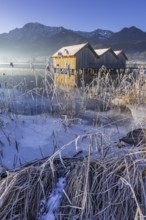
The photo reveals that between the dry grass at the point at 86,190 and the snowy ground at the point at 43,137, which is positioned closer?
the dry grass at the point at 86,190

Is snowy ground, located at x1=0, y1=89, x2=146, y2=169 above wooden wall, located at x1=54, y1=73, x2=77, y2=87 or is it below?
below

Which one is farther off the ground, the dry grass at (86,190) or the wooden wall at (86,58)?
the wooden wall at (86,58)

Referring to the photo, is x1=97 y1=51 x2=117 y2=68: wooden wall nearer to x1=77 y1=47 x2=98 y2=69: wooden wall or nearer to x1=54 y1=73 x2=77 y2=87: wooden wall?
x1=77 y1=47 x2=98 y2=69: wooden wall

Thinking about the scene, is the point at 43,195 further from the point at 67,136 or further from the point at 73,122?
the point at 73,122

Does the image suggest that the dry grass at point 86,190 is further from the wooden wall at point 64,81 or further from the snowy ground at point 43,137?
the wooden wall at point 64,81

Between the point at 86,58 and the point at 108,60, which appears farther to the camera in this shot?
the point at 108,60

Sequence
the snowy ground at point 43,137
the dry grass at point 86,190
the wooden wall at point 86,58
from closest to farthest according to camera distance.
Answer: the dry grass at point 86,190 → the snowy ground at point 43,137 → the wooden wall at point 86,58

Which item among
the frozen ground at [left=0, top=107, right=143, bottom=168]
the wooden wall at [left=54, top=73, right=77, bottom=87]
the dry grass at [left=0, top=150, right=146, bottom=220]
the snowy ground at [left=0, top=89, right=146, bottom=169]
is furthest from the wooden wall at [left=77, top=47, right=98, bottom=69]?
the dry grass at [left=0, top=150, right=146, bottom=220]

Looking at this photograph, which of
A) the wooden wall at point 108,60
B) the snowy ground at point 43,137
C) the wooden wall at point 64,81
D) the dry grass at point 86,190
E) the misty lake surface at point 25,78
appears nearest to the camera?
the dry grass at point 86,190

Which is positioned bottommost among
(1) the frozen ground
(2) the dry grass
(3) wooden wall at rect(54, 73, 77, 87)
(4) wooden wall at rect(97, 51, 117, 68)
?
(1) the frozen ground

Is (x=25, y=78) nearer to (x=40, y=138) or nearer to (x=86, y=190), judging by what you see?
(x=40, y=138)

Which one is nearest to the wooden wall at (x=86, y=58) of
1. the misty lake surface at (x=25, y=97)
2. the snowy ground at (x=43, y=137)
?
the misty lake surface at (x=25, y=97)

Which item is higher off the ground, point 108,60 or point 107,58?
point 107,58

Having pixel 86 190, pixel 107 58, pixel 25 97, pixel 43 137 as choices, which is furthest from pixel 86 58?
pixel 86 190
